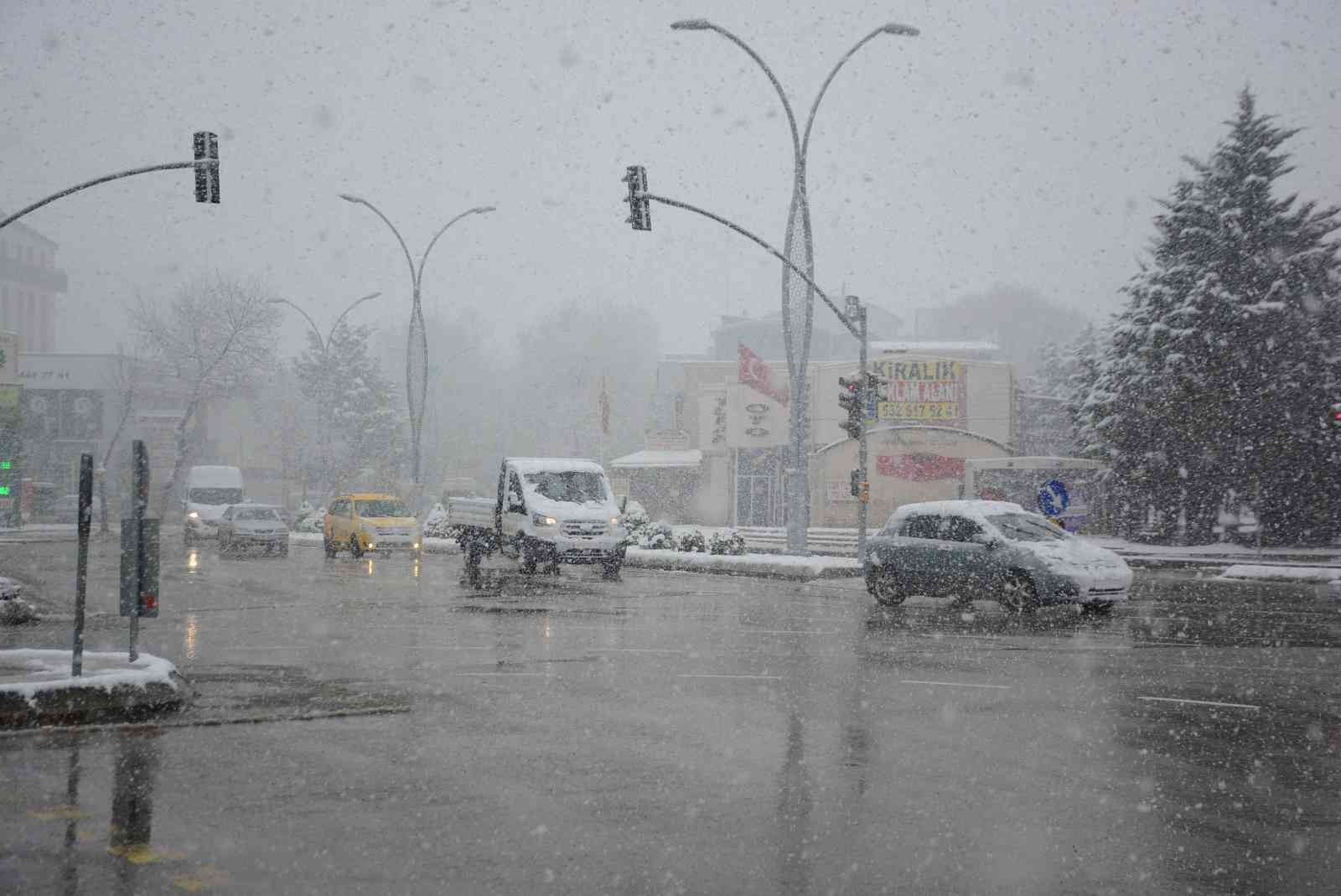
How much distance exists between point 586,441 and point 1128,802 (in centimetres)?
10070

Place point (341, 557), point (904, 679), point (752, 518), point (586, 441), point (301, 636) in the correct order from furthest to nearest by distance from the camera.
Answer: point (586, 441), point (752, 518), point (341, 557), point (301, 636), point (904, 679)

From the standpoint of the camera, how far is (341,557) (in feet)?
113

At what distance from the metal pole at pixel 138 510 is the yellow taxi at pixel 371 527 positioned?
22988mm

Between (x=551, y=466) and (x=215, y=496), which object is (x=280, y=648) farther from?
(x=215, y=496)

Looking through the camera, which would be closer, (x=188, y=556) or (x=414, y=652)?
(x=414, y=652)

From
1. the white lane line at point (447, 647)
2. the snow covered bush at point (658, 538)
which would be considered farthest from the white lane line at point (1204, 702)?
the snow covered bush at point (658, 538)

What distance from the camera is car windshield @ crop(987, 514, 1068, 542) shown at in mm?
18984

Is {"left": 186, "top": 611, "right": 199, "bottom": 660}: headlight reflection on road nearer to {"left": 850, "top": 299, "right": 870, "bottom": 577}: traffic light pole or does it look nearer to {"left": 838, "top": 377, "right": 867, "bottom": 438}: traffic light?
{"left": 850, "top": 299, "right": 870, "bottom": 577}: traffic light pole

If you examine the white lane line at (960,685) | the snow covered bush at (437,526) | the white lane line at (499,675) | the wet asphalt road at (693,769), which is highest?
the snow covered bush at (437,526)

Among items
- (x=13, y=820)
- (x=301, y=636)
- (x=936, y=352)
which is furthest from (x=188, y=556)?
(x=936, y=352)

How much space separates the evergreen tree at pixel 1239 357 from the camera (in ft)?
139

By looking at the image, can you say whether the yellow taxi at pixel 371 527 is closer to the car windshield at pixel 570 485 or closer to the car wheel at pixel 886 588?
the car windshield at pixel 570 485

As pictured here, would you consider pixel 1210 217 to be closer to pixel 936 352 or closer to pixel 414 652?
pixel 936 352

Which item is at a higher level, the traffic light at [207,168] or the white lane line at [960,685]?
the traffic light at [207,168]
